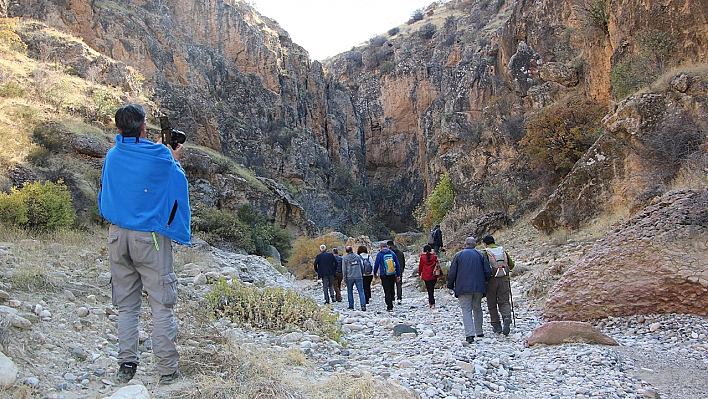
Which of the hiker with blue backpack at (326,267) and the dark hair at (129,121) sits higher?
the dark hair at (129,121)

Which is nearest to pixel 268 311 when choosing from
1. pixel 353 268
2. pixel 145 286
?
pixel 145 286

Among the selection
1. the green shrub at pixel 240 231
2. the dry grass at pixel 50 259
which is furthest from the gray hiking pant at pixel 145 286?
the green shrub at pixel 240 231

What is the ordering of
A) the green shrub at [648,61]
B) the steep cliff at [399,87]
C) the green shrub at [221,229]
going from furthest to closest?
the green shrub at [221,229], the steep cliff at [399,87], the green shrub at [648,61]

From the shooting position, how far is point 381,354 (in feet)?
19.4

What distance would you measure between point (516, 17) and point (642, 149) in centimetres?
1993

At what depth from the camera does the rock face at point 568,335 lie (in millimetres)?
6125

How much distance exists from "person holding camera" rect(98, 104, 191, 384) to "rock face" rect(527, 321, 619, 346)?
4733 millimetres

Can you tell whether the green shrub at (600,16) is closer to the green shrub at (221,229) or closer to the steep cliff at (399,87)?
the steep cliff at (399,87)

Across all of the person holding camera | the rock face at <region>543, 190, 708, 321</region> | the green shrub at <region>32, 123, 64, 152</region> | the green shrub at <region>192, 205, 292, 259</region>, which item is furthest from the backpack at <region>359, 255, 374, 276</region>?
the green shrub at <region>32, 123, 64, 152</region>

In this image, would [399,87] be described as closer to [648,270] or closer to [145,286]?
[648,270]

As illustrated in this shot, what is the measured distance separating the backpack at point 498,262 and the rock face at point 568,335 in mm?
1097

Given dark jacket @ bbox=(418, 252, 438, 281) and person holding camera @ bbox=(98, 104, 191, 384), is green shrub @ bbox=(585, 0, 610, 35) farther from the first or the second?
person holding camera @ bbox=(98, 104, 191, 384)

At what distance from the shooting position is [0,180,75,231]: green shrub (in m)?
9.88

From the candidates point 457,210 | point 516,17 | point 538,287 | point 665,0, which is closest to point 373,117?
point 516,17
